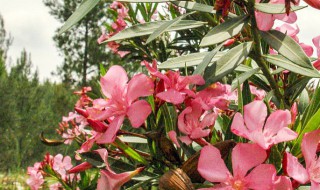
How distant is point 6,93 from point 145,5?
24.1 feet

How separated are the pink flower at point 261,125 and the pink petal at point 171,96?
0.08 m

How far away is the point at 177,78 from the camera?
2.19ft

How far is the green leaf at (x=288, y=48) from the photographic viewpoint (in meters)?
0.64

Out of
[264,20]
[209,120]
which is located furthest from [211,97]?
[264,20]

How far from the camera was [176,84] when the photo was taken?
2.17 ft

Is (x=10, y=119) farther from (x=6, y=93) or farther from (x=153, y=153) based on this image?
(x=153, y=153)

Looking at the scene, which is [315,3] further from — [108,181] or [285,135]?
[108,181]

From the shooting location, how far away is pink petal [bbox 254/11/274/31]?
→ 0.68 m

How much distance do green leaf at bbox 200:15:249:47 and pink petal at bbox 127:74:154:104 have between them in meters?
0.10

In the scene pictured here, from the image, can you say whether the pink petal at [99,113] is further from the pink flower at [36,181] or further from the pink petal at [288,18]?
the pink flower at [36,181]

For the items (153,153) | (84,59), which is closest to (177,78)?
(153,153)

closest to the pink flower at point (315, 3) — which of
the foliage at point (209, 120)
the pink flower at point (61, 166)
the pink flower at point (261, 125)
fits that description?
the foliage at point (209, 120)

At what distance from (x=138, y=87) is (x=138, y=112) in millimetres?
35

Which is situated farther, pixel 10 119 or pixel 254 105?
pixel 10 119
